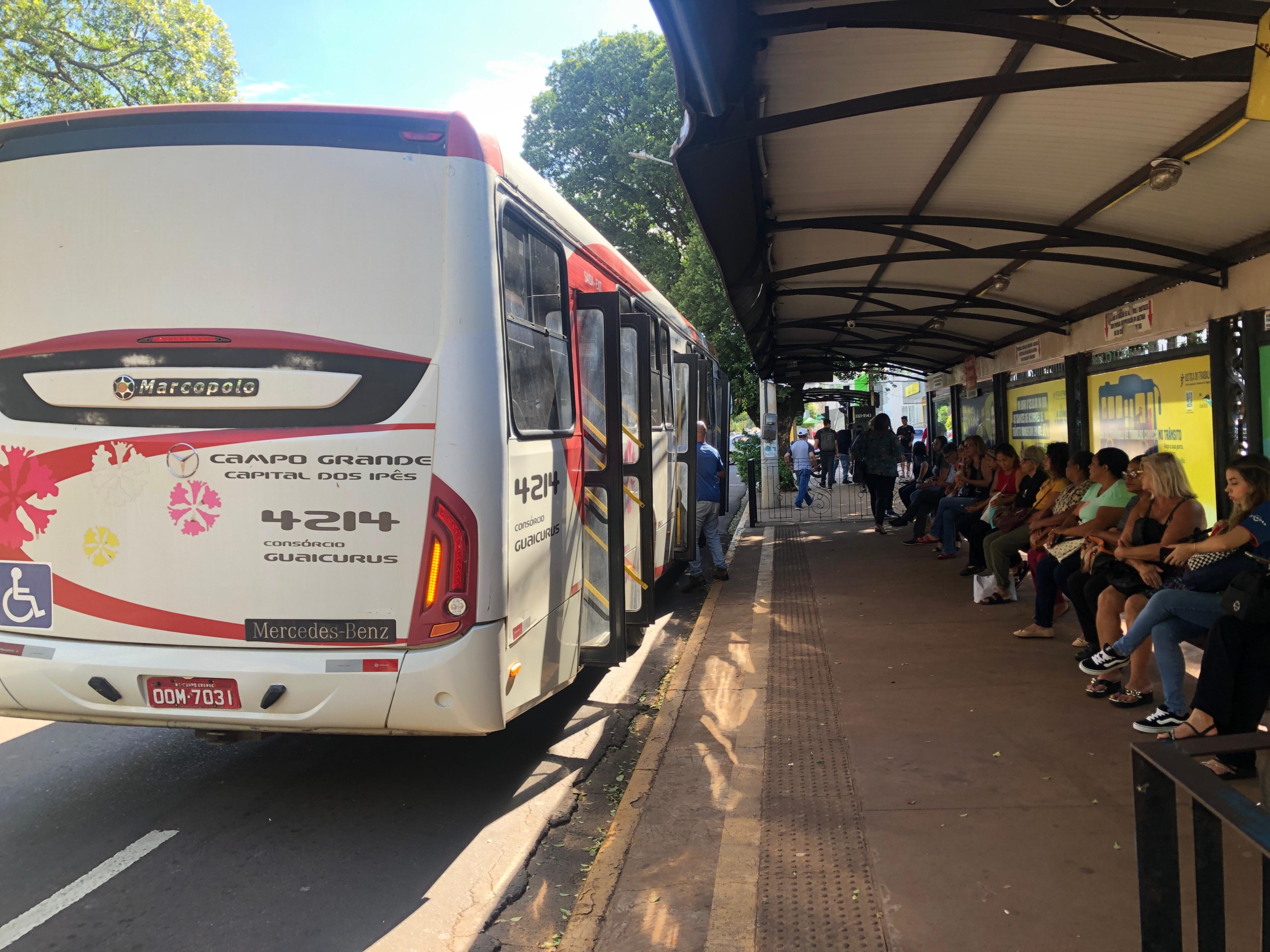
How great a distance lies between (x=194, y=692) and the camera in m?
3.91

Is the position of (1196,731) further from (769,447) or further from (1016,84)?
(769,447)

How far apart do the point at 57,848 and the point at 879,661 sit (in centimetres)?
519

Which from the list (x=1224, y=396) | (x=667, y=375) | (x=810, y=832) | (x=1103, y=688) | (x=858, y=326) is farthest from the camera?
(x=858, y=326)

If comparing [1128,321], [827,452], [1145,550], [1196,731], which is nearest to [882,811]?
[1196,731]

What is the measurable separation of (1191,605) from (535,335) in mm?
3665

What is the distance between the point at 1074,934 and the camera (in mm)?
3188

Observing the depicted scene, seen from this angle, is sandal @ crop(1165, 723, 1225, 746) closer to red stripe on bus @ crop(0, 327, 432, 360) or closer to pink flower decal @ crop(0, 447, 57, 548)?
red stripe on bus @ crop(0, 327, 432, 360)

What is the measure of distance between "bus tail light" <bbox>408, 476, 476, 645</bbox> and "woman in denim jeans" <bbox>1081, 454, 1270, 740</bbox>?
3455mm

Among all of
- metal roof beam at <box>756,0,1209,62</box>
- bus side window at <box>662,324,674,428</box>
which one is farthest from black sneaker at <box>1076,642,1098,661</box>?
bus side window at <box>662,324,674,428</box>

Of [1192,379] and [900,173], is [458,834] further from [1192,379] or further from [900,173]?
[1192,379]

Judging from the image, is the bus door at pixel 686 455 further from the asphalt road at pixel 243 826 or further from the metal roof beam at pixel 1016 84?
the metal roof beam at pixel 1016 84

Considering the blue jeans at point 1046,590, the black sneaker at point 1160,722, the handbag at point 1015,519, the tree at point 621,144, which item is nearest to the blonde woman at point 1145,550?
the black sneaker at point 1160,722

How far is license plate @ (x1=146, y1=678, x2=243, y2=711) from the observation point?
3.90 m

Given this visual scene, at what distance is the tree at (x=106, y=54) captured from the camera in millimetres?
18031
